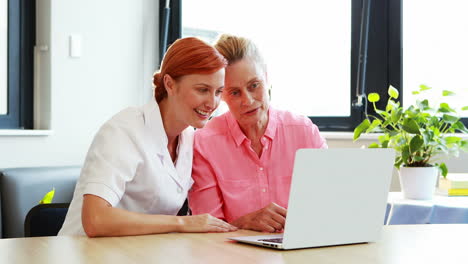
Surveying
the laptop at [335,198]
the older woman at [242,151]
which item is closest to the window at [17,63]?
the older woman at [242,151]

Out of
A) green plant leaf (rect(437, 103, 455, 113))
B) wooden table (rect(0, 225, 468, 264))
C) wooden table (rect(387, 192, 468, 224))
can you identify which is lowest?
wooden table (rect(387, 192, 468, 224))

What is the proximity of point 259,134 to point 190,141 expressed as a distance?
248 mm

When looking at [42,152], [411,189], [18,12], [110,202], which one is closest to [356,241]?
[110,202]

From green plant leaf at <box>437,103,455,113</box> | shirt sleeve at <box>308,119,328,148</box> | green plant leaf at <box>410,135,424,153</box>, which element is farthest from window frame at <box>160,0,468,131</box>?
shirt sleeve at <box>308,119,328,148</box>

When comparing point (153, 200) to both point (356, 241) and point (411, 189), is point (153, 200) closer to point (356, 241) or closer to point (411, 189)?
point (356, 241)

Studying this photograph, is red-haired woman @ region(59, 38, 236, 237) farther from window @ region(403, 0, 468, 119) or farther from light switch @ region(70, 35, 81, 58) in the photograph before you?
light switch @ region(70, 35, 81, 58)

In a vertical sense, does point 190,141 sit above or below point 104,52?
below

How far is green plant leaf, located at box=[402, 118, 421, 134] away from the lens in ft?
7.72

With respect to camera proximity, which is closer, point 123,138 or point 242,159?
point 123,138

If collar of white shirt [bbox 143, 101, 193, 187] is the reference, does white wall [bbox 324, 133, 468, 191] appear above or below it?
below

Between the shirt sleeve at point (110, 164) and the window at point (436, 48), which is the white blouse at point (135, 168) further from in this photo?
the window at point (436, 48)

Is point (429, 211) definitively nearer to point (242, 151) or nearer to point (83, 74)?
point (242, 151)

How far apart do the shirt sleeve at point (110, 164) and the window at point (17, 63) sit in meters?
1.99

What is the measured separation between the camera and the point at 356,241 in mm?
1418
